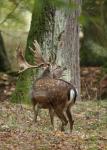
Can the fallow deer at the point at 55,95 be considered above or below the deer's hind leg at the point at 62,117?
above

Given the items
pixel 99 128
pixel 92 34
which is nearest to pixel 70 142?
pixel 99 128

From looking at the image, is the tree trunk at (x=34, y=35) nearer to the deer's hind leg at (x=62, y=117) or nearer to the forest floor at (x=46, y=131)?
the forest floor at (x=46, y=131)

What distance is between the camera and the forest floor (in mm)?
9578

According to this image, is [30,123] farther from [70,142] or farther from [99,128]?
[70,142]

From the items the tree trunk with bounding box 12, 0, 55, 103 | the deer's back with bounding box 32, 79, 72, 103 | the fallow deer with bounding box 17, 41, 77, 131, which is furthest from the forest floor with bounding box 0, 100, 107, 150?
the tree trunk with bounding box 12, 0, 55, 103

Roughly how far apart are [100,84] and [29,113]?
8.35 m

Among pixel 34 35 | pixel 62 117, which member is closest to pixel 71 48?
pixel 34 35

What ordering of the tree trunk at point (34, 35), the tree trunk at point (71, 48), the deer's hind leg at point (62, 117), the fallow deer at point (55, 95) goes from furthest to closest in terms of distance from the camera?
the tree trunk at point (71, 48) < the tree trunk at point (34, 35) < the deer's hind leg at point (62, 117) < the fallow deer at point (55, 95)

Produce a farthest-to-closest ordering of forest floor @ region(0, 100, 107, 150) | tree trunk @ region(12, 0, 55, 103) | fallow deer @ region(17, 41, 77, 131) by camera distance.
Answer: tree trunk @ region(12, 0, 55, 103)
fallow deer @ region(17, 41, 77, 131)
forest floor @ region(0, 100, 107, 150)

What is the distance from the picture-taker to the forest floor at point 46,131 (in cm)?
958

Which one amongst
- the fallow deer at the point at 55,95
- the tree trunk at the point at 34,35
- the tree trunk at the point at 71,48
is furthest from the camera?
the tree trunk at the point at 71,48

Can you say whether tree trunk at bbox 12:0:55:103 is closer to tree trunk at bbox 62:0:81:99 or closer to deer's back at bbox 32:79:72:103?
tree trunk at bbox 62:0:81:99

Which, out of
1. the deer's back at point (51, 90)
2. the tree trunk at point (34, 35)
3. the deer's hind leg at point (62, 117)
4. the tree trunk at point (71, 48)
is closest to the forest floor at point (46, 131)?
the deer's hind leg at point (62, 117)

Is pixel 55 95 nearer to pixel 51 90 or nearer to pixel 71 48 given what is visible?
pixel 51 90
